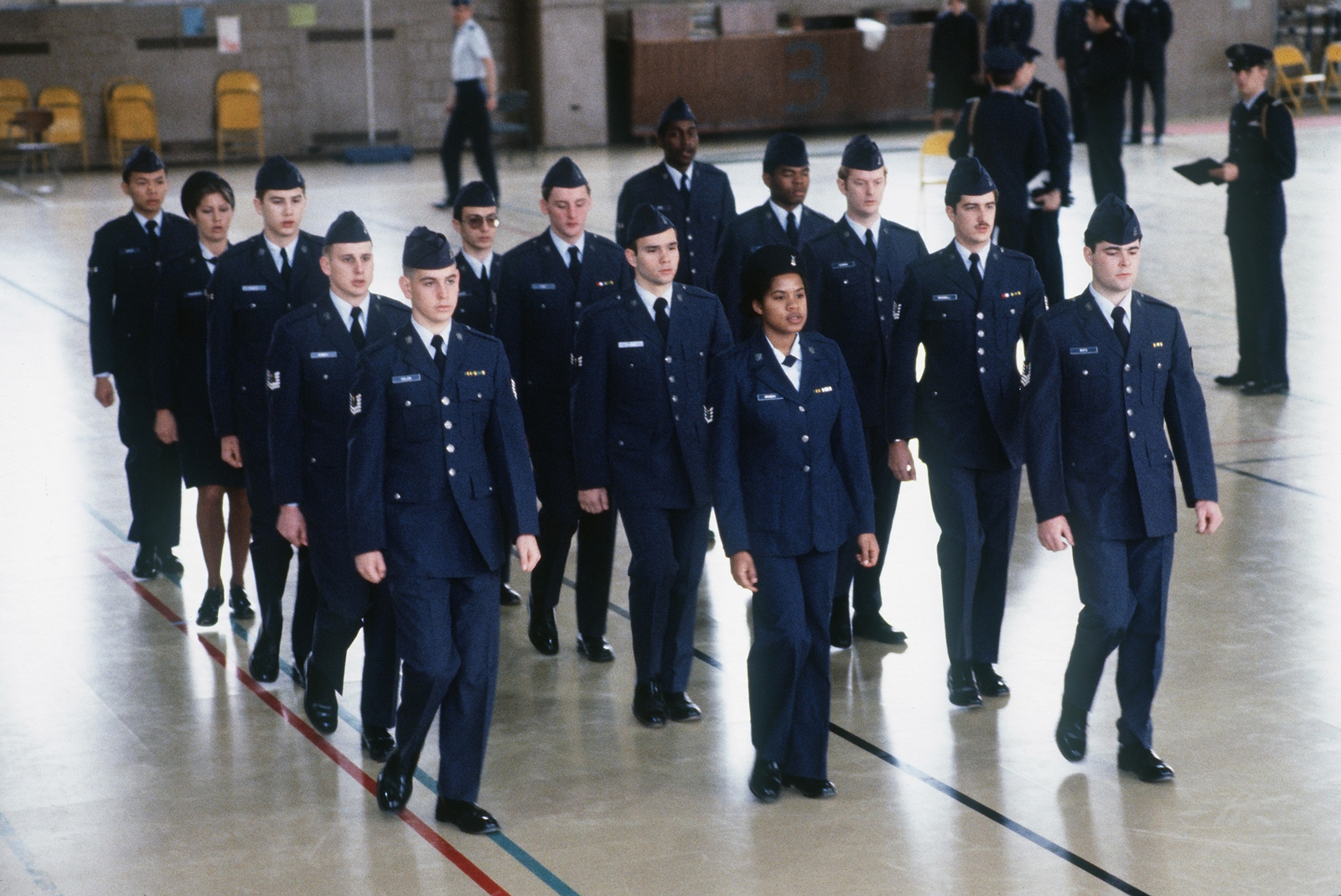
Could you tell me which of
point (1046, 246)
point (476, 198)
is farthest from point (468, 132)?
point (476, 198)

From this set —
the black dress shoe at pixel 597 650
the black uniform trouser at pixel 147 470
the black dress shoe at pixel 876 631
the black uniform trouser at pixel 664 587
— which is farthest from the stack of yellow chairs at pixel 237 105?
the black uniform trouser at pixel 664 587

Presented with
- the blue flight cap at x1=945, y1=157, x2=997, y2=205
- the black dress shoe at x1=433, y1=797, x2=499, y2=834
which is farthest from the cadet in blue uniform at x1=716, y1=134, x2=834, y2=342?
the black dress shoe at x1=433, y1=797, x2=499, y2=834

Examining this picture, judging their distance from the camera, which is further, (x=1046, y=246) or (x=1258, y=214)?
(x=1046, y=246)

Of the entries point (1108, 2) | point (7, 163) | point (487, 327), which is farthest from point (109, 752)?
point (7, 163)

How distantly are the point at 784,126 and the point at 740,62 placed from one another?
1.32 metres

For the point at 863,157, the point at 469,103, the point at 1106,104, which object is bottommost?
the point at 863,157

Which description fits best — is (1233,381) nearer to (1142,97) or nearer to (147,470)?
(147,470)

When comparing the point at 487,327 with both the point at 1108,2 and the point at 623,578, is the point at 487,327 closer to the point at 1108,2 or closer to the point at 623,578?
the point at 623,578

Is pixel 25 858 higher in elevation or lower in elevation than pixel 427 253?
lower

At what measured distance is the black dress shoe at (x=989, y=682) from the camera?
6.48 m

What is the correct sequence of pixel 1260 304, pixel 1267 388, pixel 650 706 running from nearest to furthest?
pixel 650 706 → pixel 1260 304 → pixel 1267 388

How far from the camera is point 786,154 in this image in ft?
23.7

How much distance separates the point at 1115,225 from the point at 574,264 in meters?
2.39

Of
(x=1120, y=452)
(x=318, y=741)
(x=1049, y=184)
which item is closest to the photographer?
(x=1120, y=452)
